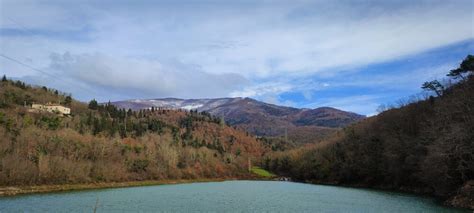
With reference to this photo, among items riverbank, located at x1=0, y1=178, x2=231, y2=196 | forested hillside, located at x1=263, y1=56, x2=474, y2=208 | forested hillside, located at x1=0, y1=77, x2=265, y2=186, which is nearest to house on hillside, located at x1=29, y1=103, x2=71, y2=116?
forested hillside, located at x1=0, y1=77, x2=265, y2=186

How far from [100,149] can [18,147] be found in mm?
26033

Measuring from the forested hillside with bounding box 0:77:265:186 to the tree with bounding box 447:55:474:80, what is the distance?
76.3m

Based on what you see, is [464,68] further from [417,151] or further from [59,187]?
[59,187]

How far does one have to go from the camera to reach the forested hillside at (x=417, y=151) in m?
50.9

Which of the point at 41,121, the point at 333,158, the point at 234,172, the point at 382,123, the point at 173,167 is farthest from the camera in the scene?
the point at 234,172

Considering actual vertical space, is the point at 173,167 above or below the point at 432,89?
below

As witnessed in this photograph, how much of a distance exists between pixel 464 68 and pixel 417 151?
17.5 metres

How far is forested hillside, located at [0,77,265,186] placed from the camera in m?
79.9

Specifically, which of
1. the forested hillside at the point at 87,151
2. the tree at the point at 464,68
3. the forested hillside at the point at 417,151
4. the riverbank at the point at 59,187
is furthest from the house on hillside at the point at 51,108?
the tree at the point at 464,68

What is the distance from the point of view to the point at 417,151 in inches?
2889

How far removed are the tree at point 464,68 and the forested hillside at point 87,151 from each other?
250 ft

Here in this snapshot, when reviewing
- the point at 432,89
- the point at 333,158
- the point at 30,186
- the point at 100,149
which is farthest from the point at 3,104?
the point at 432,89

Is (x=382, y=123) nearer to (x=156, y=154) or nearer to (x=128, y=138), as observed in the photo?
(x=156, y=154)

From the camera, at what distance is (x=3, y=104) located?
13512 centimetres
